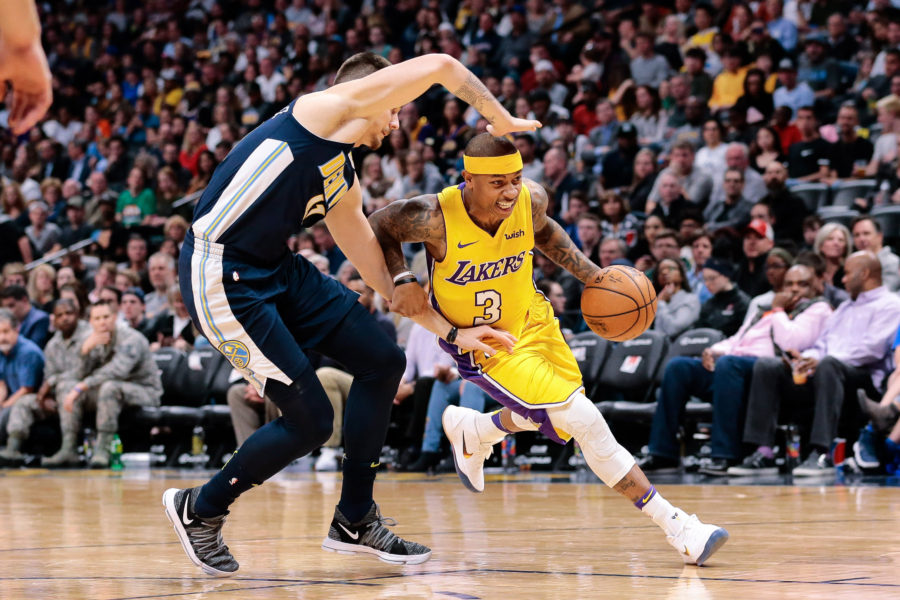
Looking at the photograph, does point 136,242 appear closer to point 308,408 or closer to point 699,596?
point 308,408

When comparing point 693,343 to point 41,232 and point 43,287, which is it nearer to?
point 43,287

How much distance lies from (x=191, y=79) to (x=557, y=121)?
27.4 ft

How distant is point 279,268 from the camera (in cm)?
434

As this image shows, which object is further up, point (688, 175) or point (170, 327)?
point (688, 175)

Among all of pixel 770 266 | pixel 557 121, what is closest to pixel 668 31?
pixel 557 121

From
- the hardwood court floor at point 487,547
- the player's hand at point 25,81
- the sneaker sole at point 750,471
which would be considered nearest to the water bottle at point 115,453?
the hardwood court floor at point 487,547

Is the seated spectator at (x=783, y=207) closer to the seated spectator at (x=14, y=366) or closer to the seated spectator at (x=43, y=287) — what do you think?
the seated spectator at (x=14, y=366)

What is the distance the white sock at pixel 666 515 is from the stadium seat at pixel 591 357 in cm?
554

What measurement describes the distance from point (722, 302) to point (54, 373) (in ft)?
21.8

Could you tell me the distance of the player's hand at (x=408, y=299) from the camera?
15.7ft

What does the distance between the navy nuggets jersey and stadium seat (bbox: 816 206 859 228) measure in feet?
24.0

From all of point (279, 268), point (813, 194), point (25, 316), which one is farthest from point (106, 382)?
point (279, 268)

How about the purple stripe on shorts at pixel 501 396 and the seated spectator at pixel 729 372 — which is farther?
the seated spectator at pixel 729 372

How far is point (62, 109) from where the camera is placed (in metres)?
20.5
